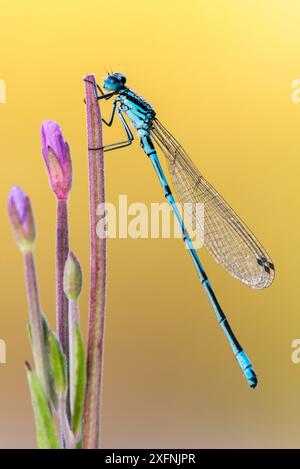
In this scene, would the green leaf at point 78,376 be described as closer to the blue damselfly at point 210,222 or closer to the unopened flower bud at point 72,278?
the unopened flower bud at point 72,278

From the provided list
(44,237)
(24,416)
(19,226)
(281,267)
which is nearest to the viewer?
(19,226)

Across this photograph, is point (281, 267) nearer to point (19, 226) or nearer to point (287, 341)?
point (287, 341)

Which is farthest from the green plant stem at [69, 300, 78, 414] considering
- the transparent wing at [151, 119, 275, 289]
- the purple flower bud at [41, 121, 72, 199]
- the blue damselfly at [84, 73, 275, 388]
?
the transparent wing at [151, 119, 275, 289]

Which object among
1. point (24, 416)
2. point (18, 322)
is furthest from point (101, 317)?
point (24, 416)

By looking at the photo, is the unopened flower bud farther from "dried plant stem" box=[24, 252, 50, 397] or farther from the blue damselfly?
the blue damselfly

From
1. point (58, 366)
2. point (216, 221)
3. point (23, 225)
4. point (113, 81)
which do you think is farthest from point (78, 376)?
point (216, 221)

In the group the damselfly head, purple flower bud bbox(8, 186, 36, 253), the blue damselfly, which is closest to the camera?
purple flower bud bbox(8, 186, 36, 253)

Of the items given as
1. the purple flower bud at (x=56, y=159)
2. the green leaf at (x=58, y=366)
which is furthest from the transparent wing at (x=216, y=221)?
the green leaf at (x=58, y=366)
